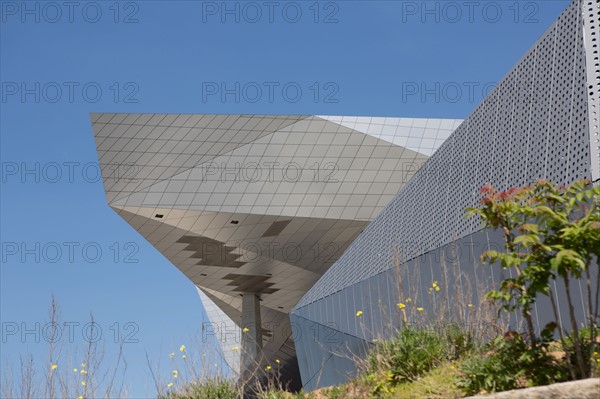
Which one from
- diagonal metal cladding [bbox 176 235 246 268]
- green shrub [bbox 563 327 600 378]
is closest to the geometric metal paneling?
diagonal metal cladding [bbox 176 235 246 268]

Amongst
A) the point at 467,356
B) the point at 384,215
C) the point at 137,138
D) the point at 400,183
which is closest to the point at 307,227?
the point at 400,183

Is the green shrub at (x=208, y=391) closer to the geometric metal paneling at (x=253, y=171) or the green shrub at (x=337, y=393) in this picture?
the green shrub at (x=337, y=393)

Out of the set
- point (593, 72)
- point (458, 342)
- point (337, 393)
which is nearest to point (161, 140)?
point (593, 72)

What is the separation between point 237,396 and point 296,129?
24.4 m

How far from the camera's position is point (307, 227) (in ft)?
119

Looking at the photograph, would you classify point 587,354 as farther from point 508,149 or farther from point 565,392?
point 508,149

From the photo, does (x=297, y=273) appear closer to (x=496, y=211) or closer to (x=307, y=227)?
(x=307, y=227)

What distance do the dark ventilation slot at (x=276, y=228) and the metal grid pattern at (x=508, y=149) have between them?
1388cm

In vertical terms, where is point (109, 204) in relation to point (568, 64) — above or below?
above

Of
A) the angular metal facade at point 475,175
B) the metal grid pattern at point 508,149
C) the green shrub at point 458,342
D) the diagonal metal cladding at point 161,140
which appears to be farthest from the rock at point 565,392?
the diagonal metal cladding at point 161,140

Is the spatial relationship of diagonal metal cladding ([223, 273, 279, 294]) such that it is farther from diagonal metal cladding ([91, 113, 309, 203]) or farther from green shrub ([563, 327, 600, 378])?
green shrub ([563, 327, 600, 378])

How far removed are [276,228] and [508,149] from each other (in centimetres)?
2226

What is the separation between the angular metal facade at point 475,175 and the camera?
1234 cm

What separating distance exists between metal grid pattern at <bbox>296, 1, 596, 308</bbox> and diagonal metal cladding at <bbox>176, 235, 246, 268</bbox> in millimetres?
16843
